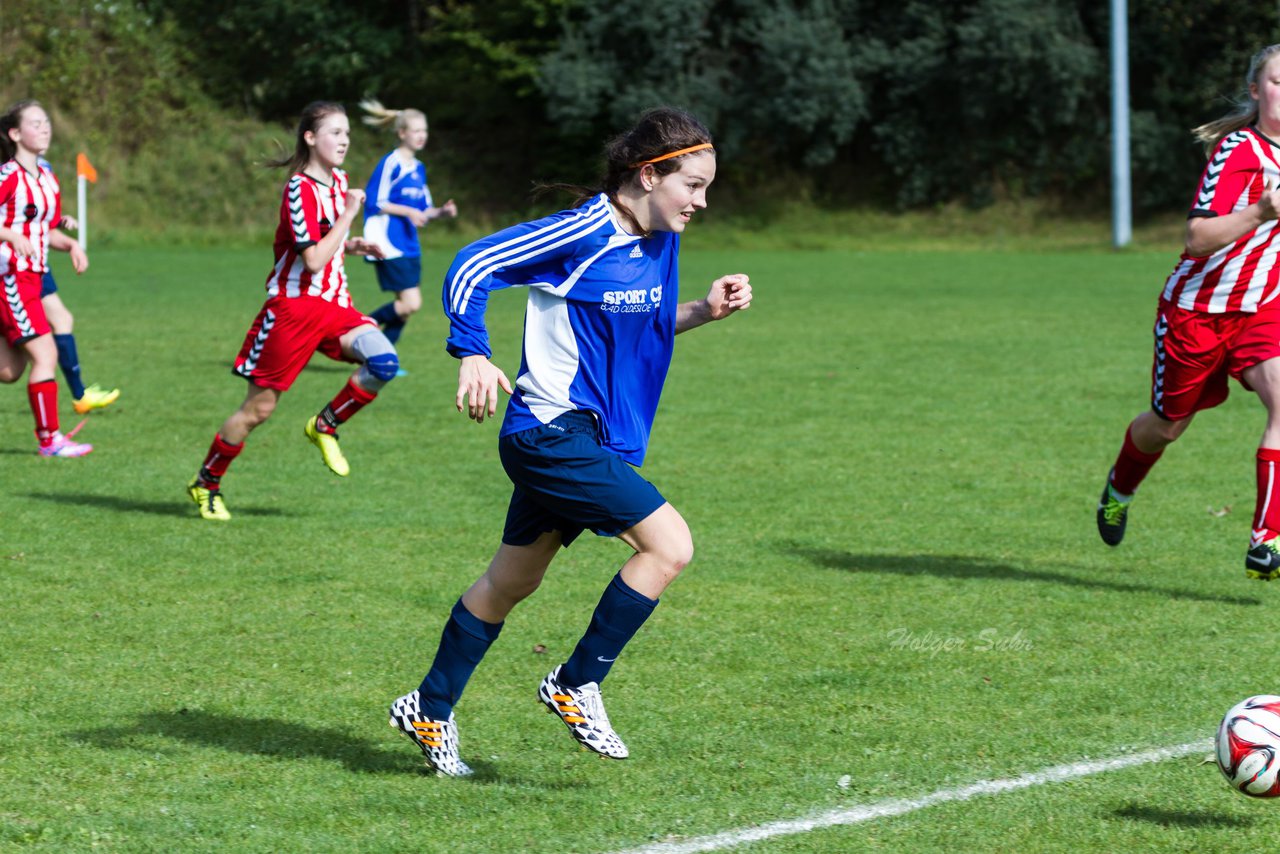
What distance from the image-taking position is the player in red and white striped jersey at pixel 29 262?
30.7ft

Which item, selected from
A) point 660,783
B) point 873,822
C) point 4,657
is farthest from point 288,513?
point 873,822

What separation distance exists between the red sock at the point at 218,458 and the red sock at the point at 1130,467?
4.01 meters

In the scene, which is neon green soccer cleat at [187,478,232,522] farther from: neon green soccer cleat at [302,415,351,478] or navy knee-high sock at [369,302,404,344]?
navy knee-high sock at [369,302,404,344]

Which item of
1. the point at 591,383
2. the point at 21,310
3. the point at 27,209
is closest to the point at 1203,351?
the point at 591,383

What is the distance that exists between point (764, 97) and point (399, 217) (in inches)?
1018

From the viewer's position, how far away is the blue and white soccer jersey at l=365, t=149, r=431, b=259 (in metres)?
13.9

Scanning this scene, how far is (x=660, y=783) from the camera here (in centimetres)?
420

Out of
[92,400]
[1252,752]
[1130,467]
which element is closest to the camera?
[1252,752]

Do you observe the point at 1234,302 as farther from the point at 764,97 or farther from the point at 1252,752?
the point at 764,97

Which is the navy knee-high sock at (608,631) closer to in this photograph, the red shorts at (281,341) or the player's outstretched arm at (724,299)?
the player's outstretched arm at (724,299)

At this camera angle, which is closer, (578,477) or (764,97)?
(578,477)

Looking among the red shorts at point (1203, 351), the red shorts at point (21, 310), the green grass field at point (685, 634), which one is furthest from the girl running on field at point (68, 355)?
the red shorts at point (1203, 351)

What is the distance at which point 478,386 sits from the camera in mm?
3859

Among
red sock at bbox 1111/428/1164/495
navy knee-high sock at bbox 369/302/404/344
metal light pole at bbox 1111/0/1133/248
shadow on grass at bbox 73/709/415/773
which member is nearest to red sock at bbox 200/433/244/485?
shadow on grass at bbox 73/709/415/773
